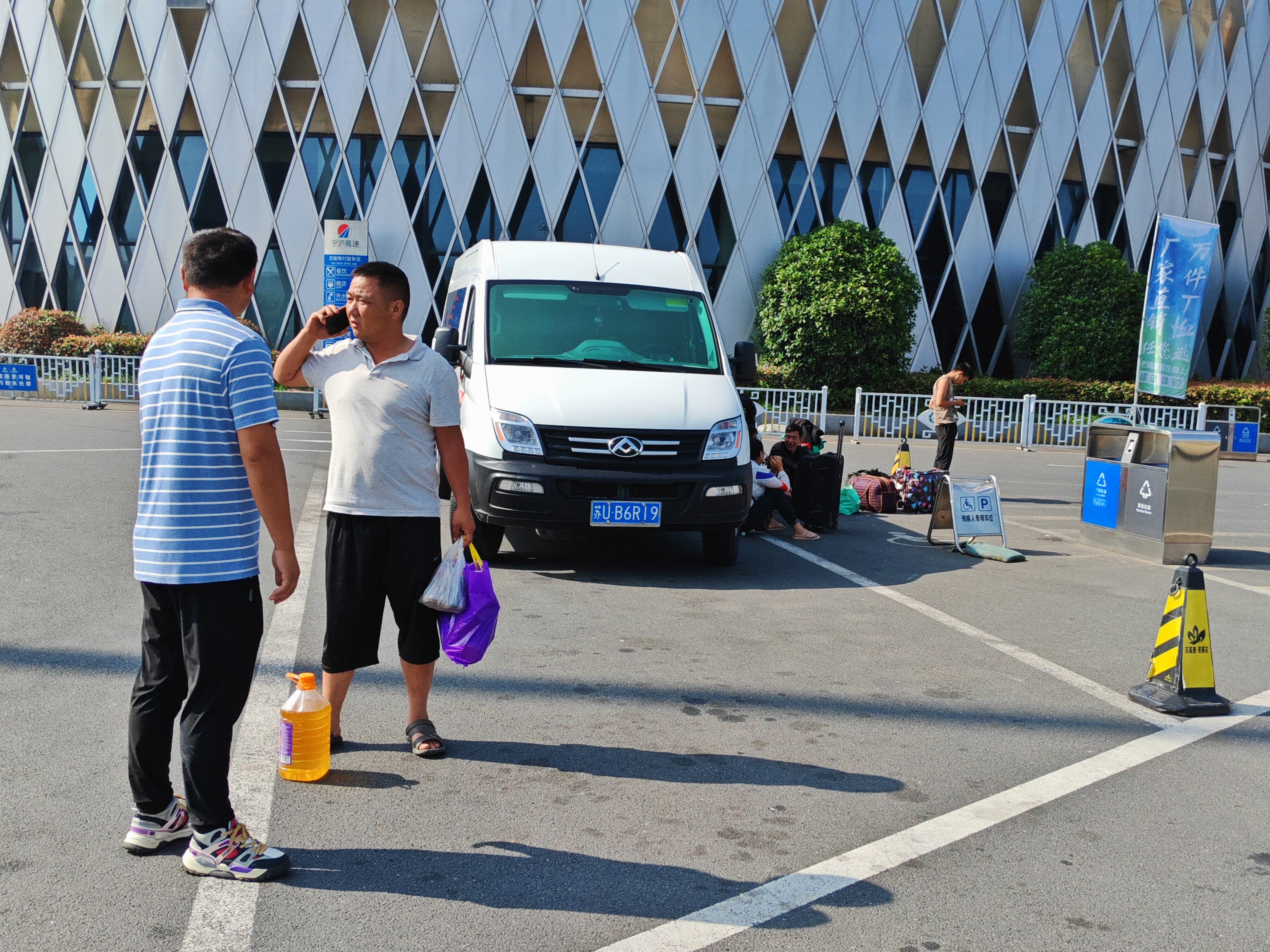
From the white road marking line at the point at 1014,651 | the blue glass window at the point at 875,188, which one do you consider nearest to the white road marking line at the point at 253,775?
the white road marking line at the point at 1014,651

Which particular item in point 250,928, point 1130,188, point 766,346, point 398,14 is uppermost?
point 398,14

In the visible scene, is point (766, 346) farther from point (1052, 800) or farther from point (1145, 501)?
point (1052, 800)

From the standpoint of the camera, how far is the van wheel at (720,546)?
8453 millimetres

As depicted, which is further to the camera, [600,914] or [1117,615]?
[1117,615]

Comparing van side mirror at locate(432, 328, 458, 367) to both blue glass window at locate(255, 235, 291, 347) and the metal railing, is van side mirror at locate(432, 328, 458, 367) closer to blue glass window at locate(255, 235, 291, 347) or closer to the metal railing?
the metal railing

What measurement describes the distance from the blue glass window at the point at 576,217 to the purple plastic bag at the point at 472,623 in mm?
23697

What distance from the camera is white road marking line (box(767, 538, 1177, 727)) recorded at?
5301 mm

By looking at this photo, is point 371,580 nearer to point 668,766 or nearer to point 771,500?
point 668,766

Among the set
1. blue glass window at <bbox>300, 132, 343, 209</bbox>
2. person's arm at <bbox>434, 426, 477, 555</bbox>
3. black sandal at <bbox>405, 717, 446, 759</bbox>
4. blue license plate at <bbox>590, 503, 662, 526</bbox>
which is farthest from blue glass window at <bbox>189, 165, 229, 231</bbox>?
black sandal at <bbox>405, 717, 446, 759</bbox>

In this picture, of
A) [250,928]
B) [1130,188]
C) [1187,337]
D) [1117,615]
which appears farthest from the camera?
[1130,188]

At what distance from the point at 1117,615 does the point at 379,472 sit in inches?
214

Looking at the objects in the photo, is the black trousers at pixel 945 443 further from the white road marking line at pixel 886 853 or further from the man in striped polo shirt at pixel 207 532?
the man in striped polo shirt at pixel 207 532

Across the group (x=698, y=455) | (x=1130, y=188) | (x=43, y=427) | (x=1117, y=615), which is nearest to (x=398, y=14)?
(x=43, y=427)

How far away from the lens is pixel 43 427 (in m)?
17.2
